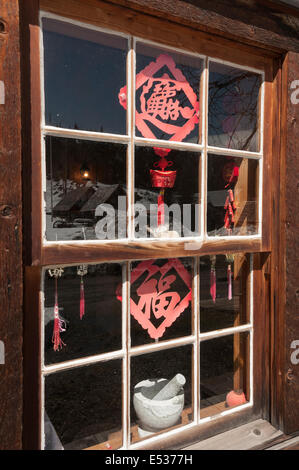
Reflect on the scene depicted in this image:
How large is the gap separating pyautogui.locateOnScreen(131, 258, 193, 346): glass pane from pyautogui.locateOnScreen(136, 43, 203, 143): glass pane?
58cm

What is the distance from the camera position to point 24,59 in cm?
109

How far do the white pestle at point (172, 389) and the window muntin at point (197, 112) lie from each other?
0.66 m

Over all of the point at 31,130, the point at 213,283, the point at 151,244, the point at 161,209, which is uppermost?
the point at 31,130

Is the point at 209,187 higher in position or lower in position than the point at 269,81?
lower

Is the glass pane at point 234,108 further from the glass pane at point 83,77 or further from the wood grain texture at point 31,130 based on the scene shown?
the wood grain texture at point 31,130

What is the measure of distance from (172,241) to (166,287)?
8.9 inches

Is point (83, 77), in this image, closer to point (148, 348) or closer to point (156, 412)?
point (148, 348)

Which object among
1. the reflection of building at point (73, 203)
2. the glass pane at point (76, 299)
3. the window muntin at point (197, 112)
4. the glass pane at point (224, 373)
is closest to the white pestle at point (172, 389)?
the glass pane at point (224, 373)

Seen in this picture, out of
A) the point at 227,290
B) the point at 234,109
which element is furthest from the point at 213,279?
the point at 234,109

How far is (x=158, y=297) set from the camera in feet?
4.81

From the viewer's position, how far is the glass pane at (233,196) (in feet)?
5.14

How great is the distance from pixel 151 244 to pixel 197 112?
2.16 ft

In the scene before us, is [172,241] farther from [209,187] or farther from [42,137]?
[42,137]
